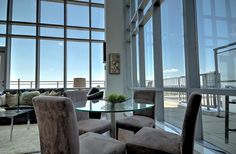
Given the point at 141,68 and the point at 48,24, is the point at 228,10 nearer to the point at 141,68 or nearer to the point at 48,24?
the point at 141,68

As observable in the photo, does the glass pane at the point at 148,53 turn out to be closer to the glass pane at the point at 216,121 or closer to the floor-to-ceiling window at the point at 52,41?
the glass pane at the point at 216,121

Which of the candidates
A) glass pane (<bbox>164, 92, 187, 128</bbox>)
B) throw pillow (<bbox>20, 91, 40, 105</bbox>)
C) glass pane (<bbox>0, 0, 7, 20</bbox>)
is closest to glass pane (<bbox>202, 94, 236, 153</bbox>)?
glass pane (<bbox>164, 92, 187, 128</bbox>)

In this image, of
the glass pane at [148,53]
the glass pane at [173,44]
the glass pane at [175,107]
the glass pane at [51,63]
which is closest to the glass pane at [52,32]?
the glass pane at [51,63]

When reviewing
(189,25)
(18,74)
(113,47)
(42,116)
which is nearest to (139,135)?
(42,116)

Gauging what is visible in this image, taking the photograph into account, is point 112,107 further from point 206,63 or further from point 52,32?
point 52,32

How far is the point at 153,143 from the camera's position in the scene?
1.35 m

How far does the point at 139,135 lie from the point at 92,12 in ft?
21.6

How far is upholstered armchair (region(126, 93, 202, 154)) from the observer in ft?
3.71

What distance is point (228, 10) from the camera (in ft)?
5.07

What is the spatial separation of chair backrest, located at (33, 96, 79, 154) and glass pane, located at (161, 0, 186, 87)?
5.35ft

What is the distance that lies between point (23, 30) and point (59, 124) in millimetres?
6361

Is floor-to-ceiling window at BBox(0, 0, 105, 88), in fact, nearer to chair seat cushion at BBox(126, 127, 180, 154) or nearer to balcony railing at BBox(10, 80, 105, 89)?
balcony railing at BBox(10, 80, 105, 89)

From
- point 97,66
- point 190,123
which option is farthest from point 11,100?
point 190,123

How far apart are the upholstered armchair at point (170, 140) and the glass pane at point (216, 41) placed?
1.97ft
